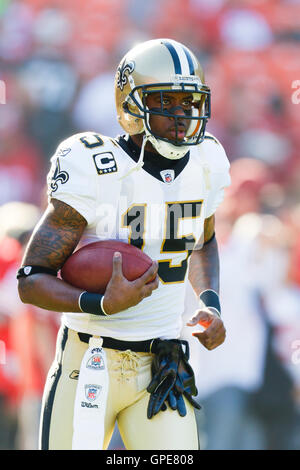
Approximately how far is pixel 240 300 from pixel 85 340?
7.23 ft

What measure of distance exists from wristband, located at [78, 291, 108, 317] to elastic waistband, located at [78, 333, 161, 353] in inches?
9.8

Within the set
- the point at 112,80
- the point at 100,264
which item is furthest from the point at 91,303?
the point at 112,80

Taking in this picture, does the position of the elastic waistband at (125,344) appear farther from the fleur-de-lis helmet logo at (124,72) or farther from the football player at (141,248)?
the fleur-de-lis helmet logo at (124,72)

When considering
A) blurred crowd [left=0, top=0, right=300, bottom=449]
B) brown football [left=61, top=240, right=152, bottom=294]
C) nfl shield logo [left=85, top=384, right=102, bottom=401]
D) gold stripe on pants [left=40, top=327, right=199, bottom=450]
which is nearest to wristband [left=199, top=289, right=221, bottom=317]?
gold stripe on pants [left=40, top=327, right=199, bottom=450]

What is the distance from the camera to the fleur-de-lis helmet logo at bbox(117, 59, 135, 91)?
2922 mm

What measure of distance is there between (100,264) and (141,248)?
26cm

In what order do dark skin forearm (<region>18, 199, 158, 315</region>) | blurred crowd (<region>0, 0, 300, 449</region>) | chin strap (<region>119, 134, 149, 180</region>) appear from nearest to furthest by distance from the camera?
dark skin forearm (<region>18, 199, 158, 315</region>), chin strap (<region>119, 134, 149, 180</region>), blurred crowd (<region>0, 0, 300, 449</region>)

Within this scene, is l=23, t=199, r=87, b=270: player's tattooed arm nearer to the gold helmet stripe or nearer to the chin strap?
the chin strap

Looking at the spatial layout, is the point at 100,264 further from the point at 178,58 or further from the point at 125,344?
the point at 178,58

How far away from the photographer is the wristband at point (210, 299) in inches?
117

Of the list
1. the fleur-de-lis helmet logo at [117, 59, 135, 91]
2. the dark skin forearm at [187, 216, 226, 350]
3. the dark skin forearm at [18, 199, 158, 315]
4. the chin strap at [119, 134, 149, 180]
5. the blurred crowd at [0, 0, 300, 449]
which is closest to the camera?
the dark skin forearm at [18, 199, 158, 315]

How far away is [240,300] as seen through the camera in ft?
16.0
